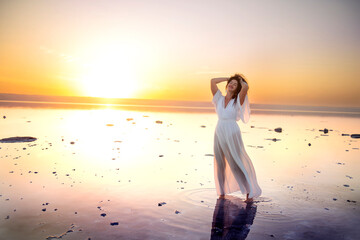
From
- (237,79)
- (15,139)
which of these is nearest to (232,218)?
(237,79)

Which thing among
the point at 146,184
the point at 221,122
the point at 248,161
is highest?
the point at 221,122

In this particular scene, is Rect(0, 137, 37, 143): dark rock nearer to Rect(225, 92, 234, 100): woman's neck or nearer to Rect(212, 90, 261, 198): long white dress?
Rect(212, 90, 261, 198): long white dress

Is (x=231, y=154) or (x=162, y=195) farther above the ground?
(x=231, y=154)

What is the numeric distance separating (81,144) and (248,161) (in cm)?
932

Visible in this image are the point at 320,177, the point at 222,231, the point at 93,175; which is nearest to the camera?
the point at 222,231

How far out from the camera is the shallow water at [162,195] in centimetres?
552

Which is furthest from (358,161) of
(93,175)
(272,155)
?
(93,175)

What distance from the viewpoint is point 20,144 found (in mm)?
13570

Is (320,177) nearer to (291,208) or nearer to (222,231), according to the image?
(291,208)

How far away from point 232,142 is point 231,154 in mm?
305

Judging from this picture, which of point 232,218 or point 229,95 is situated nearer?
Answer: point 232,218

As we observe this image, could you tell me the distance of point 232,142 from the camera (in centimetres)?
772

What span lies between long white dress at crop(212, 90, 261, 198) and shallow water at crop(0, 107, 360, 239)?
328 millimetres

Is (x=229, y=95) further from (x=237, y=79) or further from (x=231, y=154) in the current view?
(x=231, y=154)
